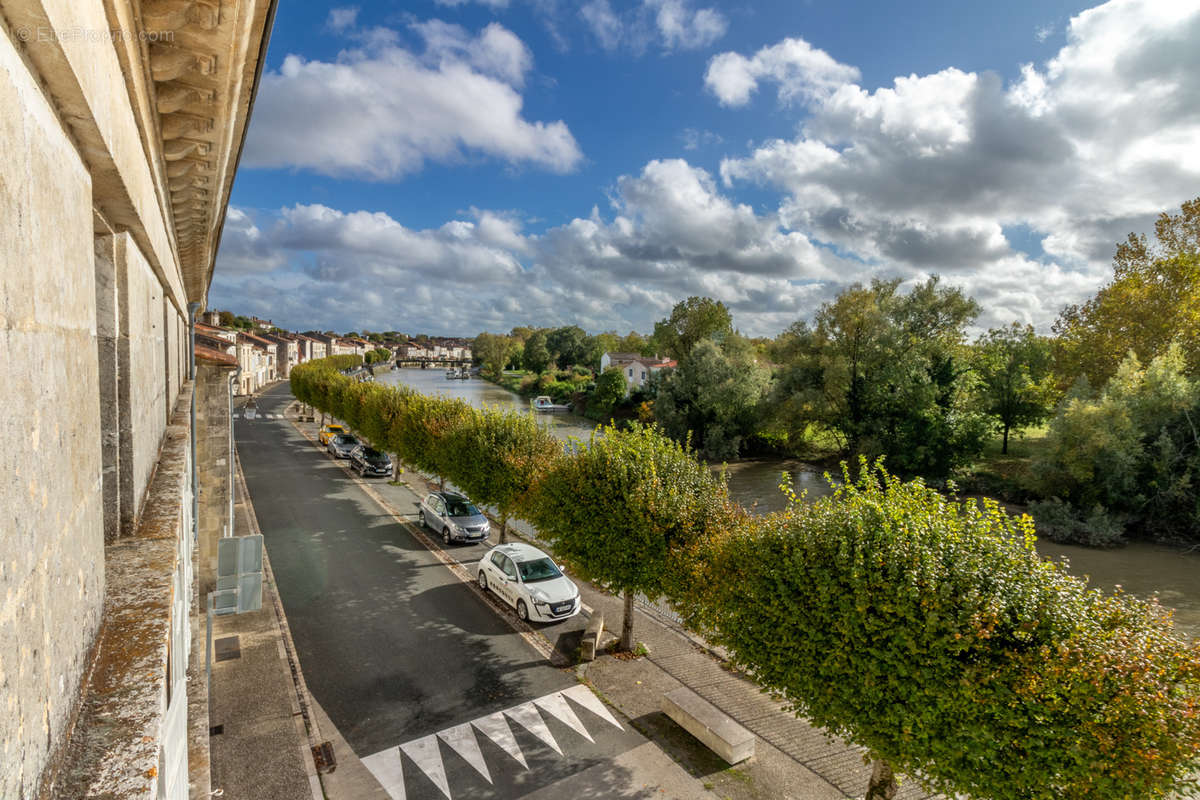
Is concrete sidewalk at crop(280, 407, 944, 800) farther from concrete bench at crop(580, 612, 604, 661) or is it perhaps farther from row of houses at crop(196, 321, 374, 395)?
row of houses at crop(196, 321, 374, 395)

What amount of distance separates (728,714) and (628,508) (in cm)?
395

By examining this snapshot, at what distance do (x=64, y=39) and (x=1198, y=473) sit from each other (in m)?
32.0

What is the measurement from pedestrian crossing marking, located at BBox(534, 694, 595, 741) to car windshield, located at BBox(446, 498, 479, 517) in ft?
31.0

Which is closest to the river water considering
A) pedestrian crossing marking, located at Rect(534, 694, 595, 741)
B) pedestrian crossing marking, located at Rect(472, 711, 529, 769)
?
pedestrian crossing marking, located at Rect(534, 694, 595, 741)

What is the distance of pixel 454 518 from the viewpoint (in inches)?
744

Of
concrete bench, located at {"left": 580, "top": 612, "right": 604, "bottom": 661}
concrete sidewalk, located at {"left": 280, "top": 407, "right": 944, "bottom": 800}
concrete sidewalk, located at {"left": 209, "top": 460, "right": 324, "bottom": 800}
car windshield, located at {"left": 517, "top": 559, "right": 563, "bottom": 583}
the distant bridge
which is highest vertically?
the distant bridge

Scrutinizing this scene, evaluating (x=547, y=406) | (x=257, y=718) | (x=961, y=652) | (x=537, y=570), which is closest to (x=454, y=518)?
(x=537, y=570)

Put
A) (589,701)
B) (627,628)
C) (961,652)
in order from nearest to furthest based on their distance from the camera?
(961,652) < (589,701) < (627,628)

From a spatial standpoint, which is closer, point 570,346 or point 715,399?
point 715,399

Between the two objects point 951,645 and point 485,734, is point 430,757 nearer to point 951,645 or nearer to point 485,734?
point 485,734

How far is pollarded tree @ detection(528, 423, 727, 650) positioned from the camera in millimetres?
11016

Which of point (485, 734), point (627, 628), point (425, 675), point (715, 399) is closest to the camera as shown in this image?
point (485, 734)

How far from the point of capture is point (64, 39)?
1.85 meters

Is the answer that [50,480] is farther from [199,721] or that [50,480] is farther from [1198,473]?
[1198,473]
